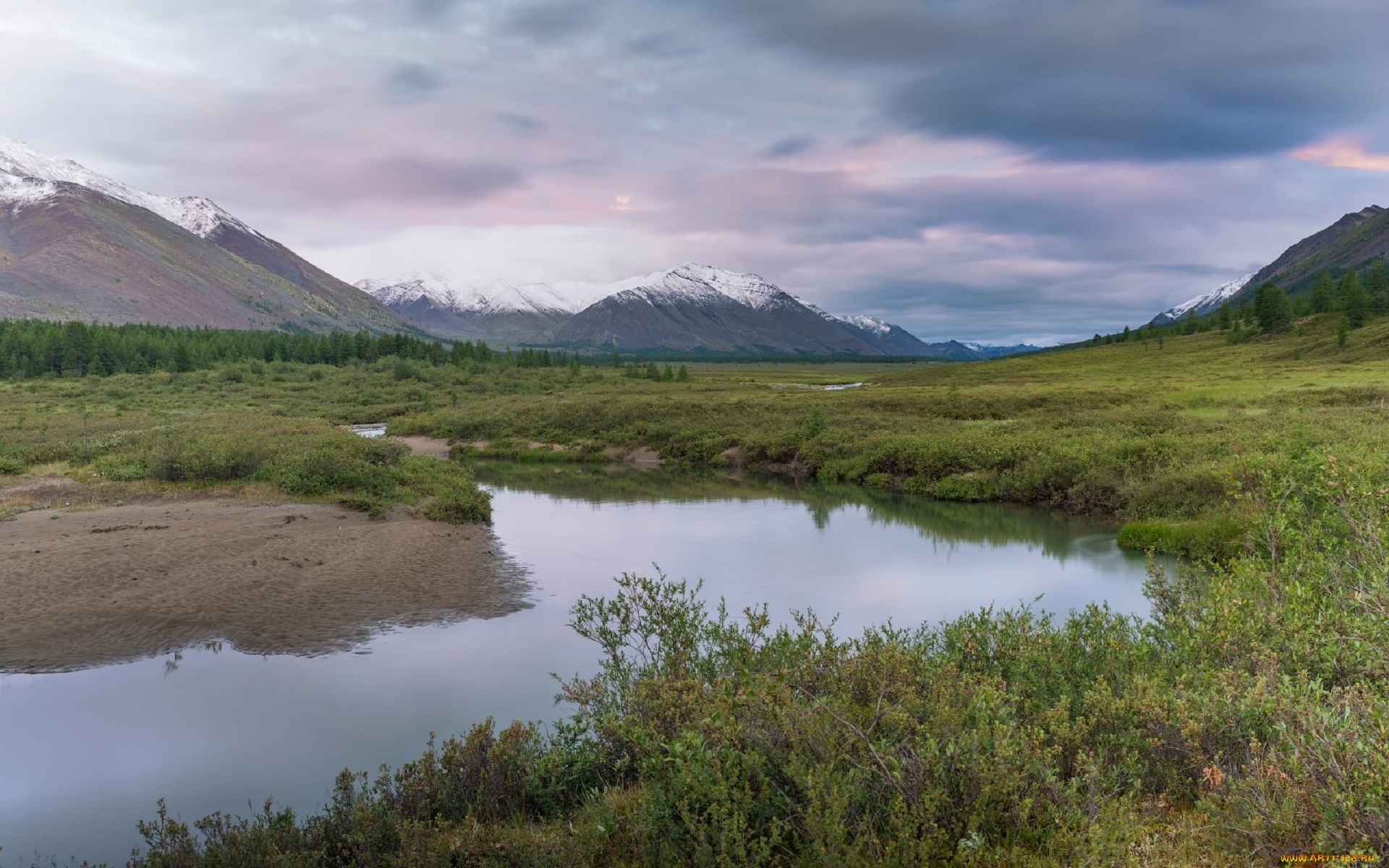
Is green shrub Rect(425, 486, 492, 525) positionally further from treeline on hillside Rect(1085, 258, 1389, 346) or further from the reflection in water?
treeline on hillside Rect(1085, 258, 1389, 346)

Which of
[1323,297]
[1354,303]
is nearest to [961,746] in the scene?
[1354,303]

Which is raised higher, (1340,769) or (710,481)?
(1340,769)

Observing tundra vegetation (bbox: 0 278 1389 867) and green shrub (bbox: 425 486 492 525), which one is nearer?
tundra vegetation (bbox: 0 278 1389 867)

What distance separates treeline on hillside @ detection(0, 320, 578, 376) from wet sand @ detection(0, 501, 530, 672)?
101840mm

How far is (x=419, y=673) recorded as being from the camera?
603 inches

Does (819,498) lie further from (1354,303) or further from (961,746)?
(1354,303)

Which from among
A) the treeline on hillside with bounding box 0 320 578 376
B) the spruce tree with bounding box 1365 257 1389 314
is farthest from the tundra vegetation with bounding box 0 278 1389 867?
the treeline on hillside with bounding box 0 320 578 376

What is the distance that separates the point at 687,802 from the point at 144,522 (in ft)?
80.7

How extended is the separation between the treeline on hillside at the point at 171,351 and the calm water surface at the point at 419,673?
10459 cm

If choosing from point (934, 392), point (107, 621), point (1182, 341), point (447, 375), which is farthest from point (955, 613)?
→ point (1182, 341)

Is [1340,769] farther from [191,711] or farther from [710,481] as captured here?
[710,481]

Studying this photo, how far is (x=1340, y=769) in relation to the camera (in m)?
5.74

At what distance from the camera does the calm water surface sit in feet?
36.3

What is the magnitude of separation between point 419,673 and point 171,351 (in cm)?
12937
